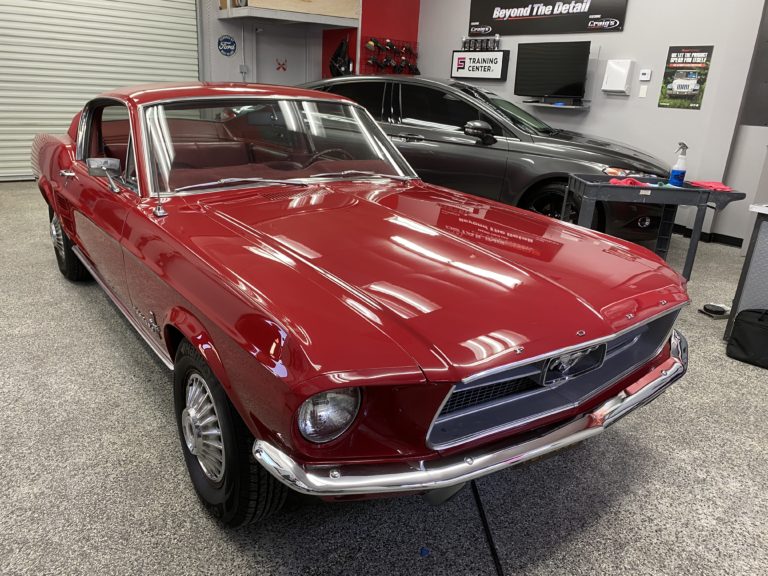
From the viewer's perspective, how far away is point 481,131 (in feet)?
16.3

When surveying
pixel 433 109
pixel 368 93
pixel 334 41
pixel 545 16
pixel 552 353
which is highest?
pixel 545 16

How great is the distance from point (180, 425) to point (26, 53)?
751cm

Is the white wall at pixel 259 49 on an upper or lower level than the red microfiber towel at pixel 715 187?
upper

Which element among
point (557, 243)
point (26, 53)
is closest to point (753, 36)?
Answer: point (557, 243)

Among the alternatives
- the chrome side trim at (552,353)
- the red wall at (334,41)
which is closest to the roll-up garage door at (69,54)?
the red wall at (334,41)

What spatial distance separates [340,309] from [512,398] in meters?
0.54

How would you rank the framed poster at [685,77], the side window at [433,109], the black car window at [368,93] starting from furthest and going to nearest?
the framed poster at [685,77]
the black car window at [368,93]
the side window at [433,109]

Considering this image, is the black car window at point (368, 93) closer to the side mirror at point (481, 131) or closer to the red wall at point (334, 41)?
the side mirror at point (481, 131)

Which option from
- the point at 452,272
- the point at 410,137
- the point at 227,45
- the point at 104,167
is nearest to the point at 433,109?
the point at 410,137

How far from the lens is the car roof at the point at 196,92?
2504 millimetres

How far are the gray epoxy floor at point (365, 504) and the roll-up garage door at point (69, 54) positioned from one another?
19.7 feet

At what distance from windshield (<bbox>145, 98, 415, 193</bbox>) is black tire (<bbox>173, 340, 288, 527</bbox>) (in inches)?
35.3

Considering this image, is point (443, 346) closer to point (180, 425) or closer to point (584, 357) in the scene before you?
point (584, 357)

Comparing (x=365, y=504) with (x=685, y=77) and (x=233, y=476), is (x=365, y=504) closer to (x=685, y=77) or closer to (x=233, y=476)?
(x=233, y=476)
